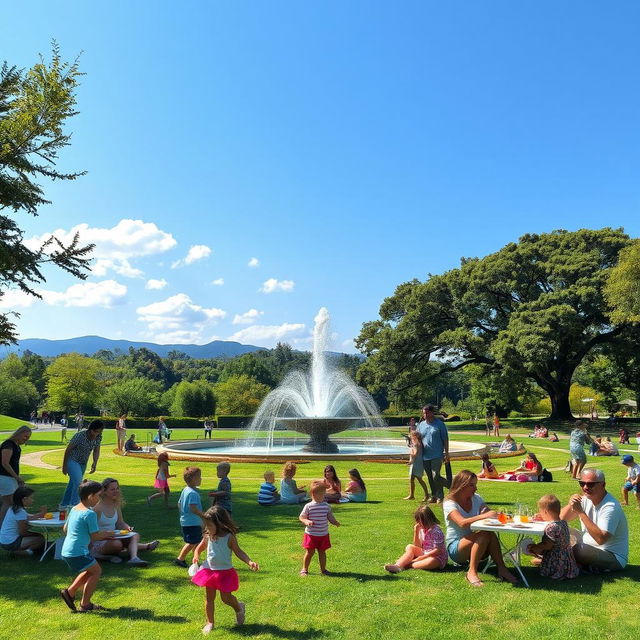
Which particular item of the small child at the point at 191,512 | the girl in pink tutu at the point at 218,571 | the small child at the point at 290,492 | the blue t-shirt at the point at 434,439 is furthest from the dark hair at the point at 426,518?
the small child at the point at 290,492

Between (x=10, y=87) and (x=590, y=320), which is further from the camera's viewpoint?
(x=590, y=320)

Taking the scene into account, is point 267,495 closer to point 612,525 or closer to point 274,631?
point 274,631

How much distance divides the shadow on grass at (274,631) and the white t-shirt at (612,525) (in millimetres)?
3340

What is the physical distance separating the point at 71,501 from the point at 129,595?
391 cm

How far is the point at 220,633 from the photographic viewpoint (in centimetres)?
509

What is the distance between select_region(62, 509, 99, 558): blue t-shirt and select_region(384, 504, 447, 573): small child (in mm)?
3287

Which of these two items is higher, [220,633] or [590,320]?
[590,320]

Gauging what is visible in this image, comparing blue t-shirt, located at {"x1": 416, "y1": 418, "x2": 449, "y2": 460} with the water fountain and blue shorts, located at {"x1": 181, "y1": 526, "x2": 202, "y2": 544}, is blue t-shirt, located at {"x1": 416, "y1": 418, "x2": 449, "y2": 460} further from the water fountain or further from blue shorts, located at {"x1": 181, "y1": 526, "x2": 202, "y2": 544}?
the water fountain

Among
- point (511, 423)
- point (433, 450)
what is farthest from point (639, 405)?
point (433, 450)

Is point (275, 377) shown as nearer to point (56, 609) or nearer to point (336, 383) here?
point (336, 383)

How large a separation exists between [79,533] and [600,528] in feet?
18.1

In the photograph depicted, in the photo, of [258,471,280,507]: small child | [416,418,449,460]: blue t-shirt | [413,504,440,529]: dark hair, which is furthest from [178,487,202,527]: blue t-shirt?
[416,418,449,460]: blue t-shirt

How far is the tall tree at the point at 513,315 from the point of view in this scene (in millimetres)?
40094

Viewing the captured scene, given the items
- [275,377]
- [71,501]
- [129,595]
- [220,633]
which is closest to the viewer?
[220,633]
